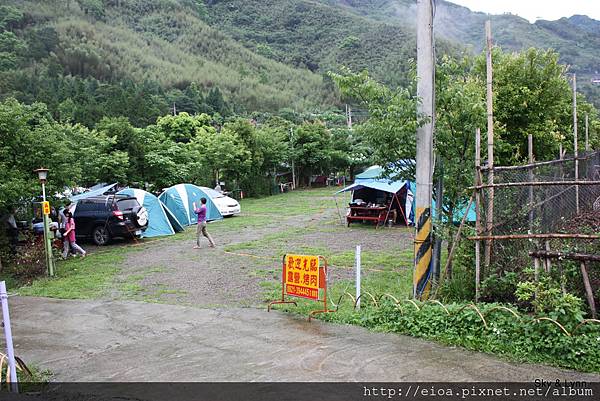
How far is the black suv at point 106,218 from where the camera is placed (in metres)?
17.3

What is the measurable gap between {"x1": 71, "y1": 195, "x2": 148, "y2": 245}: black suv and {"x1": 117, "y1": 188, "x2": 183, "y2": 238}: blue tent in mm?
1389

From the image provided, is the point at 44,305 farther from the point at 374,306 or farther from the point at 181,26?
the point at 181,26

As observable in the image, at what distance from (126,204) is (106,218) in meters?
0.86

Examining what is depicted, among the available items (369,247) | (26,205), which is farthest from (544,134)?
(26,205)

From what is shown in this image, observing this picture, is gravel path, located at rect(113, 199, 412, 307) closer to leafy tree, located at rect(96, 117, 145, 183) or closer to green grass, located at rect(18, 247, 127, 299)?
green grass, located at rect(18, 247, 127, 299)

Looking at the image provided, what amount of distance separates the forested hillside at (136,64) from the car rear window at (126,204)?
24988 mm

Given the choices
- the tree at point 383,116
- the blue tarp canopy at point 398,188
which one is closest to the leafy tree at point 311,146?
the blue tarp canopy at point 398,188

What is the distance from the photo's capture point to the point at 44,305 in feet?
31.6

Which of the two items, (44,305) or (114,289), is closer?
(44,305)

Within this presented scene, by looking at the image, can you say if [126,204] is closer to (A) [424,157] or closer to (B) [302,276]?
(B) [302,276]

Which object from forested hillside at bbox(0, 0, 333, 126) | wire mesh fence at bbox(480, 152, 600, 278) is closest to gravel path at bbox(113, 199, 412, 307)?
wire mesh fence at bbox(480, 152, 600, 278)

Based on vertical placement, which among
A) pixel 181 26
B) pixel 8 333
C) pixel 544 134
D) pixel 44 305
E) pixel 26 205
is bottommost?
pixel 44 305

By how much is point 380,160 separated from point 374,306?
2.67m

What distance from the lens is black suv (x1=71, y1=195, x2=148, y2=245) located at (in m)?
17.3
